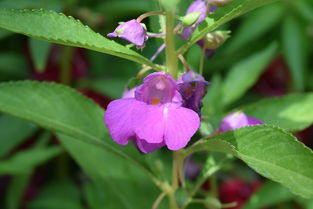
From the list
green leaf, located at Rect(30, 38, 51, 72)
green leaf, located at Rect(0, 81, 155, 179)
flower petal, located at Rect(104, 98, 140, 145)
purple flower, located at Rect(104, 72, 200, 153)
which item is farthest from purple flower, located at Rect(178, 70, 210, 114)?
green leaf, located at Rect(30, 38, 51, 72)

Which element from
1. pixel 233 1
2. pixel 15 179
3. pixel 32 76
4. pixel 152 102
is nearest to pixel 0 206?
pixel 15 179

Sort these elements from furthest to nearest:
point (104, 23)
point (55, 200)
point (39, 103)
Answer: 1. point (104, 23)
2. point (55, 200)
3. point (39, 103)

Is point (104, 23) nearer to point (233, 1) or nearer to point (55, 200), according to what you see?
point (55, 200)

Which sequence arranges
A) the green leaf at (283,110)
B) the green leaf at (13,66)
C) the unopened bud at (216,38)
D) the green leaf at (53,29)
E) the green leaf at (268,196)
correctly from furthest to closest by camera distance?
1. the green leaf at (13,66)
2. the green leaf at (268,196)
3. the green leaf at (283,110)
4. the unopened bud at (216,38)
5. the green leaf at (53,29)

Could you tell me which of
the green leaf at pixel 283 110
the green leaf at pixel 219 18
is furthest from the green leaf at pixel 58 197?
the green leaf at pixel 219 18

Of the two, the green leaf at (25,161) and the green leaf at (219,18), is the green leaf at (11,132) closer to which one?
the green leaf at (25,161)

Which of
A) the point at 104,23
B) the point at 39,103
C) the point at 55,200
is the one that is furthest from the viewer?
the point at 104,23

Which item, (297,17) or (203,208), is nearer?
(203,208)

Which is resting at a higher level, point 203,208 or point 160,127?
point 160,127
